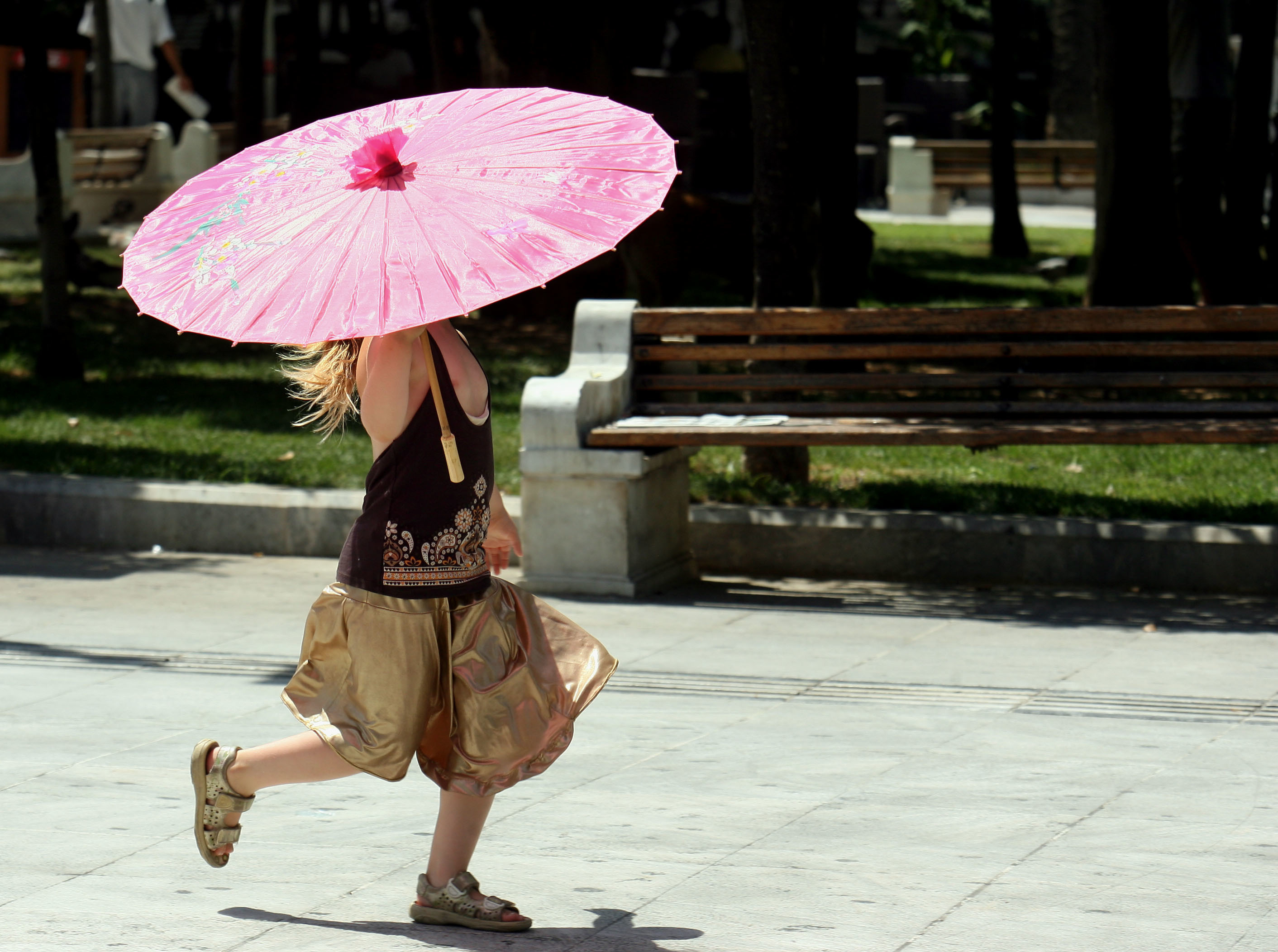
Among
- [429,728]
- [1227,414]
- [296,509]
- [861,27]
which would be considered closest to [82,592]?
[296,509]

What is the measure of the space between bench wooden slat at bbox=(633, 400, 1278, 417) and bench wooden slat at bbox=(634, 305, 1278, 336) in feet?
1.12

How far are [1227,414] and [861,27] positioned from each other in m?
30.9

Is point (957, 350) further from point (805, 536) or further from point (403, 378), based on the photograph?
point (403, 378)

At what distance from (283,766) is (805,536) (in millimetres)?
4579

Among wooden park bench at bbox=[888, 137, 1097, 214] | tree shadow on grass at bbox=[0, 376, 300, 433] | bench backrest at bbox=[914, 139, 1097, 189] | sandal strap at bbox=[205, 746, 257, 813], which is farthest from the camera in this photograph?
bench backrest at bbox=[914, 139, 1097, 189]

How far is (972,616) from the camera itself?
725cm

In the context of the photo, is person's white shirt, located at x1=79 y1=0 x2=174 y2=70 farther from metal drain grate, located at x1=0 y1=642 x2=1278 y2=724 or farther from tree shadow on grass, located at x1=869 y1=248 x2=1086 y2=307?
metal drain grate, located at x1=0 y1=642 x2=1278 y2=724

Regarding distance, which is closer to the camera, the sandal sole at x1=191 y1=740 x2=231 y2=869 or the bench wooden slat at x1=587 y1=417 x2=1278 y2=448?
the sandal sole at x1=191 y1=740 x2=231 y2=869

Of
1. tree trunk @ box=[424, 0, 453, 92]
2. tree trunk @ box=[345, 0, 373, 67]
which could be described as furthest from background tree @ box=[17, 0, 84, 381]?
tree trunk @ box=[345, 0, 373, 67]

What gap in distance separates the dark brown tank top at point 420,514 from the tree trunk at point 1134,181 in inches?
339

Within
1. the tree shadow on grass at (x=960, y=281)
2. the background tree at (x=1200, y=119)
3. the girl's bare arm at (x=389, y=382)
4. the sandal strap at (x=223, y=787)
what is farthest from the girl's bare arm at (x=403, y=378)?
the tree shadow on grass at (x=960, y=281)

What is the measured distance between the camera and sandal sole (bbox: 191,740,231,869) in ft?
12.5

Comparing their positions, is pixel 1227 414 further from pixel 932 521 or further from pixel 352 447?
pixel 352 447

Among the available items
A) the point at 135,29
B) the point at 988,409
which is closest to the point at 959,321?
the point at 988,409
